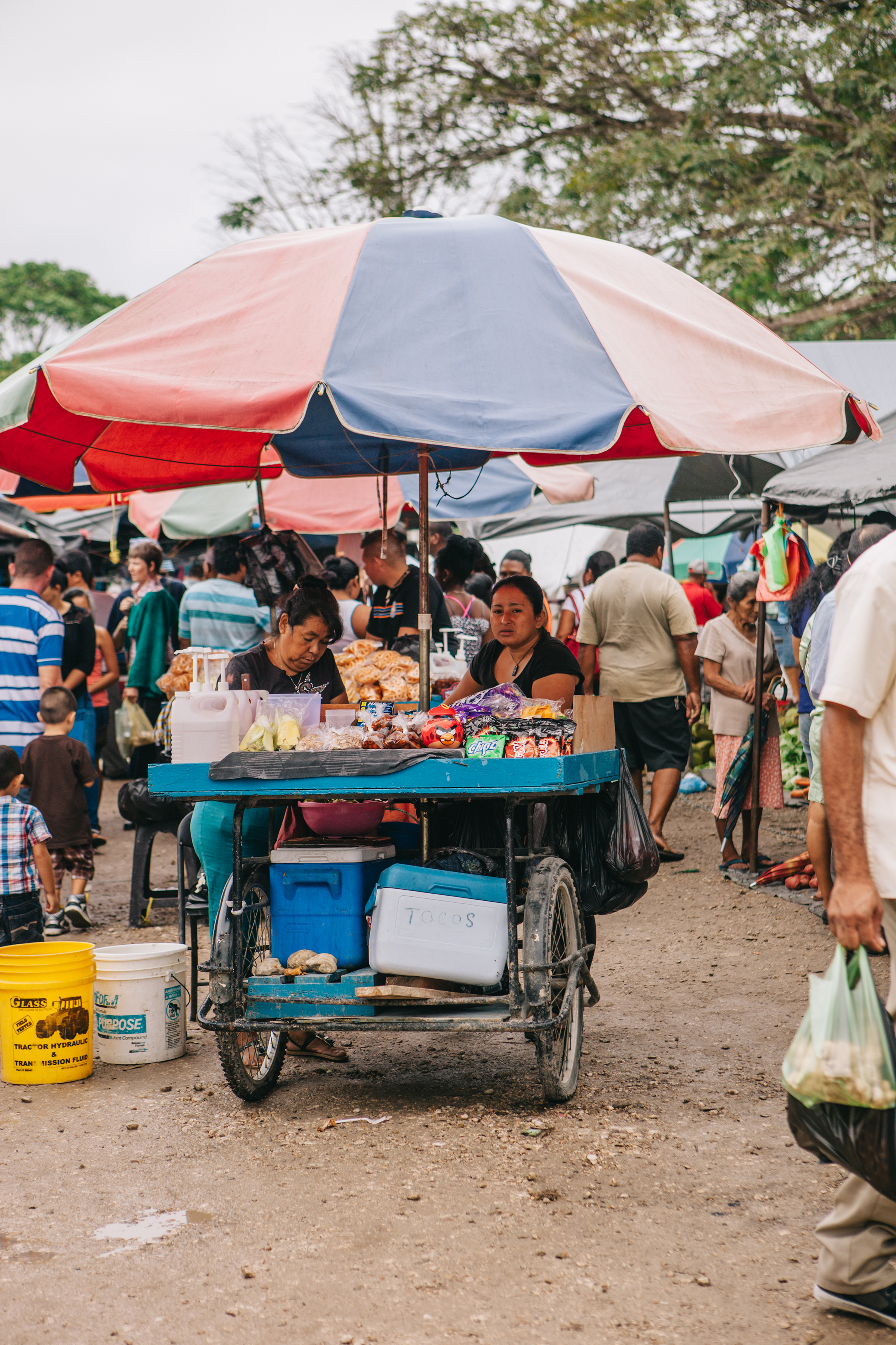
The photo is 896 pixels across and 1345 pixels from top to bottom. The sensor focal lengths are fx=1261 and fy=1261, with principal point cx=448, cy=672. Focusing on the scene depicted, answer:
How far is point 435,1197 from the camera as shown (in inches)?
138

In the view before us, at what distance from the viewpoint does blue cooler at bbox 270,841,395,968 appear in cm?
423

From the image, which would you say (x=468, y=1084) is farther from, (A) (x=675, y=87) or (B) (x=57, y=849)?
(A) (x=675, y=87)

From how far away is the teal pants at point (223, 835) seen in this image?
4.73 m

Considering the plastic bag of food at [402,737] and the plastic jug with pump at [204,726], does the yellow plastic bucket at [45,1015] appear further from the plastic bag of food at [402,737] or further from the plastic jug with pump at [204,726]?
the plastic bag of food at [402,737]

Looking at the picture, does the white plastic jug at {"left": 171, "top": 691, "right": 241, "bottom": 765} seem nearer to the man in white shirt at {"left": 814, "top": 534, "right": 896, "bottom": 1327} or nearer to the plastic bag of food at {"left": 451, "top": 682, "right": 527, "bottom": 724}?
the plastic bag of food at {"left": 451, "top": 682, "right": 527, "bottom": 724}

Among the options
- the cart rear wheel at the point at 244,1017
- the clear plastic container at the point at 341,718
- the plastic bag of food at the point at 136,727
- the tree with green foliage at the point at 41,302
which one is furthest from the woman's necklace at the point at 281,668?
the tree with green foliage at the point at 41,302

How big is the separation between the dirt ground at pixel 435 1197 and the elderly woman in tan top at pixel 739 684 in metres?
2.98

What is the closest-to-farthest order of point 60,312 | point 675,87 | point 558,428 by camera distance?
1. point 558,428
2. point 675,87
3. point 60,312

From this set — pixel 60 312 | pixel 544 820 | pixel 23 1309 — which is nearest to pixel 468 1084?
pixel 544 820

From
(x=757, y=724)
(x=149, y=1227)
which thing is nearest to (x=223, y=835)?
(x=149, y=1227)

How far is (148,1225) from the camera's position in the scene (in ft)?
11.1

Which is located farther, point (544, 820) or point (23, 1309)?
point (544, 820)

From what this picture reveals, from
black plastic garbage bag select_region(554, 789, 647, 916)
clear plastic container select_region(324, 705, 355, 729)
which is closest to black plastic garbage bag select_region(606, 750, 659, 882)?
black plastic garbage bag select_region(554, 789, 647, 916)

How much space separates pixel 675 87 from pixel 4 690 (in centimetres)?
1205
